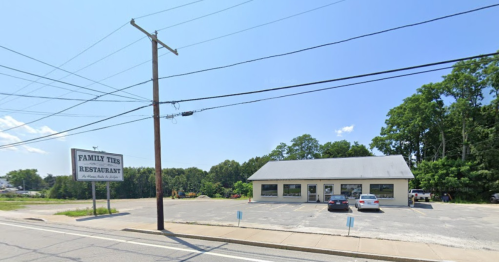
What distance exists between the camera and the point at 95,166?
1969 centimetres

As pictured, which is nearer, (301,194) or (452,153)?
(301,194)

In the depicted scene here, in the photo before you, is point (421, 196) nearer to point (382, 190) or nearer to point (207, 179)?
point (382, 190)

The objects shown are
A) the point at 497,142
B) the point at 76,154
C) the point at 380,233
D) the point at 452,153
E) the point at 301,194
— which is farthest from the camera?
the point at 452,153

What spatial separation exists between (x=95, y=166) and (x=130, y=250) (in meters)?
13.9

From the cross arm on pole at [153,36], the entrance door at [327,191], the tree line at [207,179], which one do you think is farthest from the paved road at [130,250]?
the tree line at [207,179]

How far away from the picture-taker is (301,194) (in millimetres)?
28656

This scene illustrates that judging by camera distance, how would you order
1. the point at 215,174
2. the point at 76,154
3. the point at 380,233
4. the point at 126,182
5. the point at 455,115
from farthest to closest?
the point at 215,174 → the point at 126,182 → the point at 455,115 → the point at 76,154 → the point at 380,233

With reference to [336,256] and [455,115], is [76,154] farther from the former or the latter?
[455,115]

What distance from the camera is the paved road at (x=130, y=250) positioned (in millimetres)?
7469

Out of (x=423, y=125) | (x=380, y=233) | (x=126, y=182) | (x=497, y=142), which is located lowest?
(x=126, y=182)

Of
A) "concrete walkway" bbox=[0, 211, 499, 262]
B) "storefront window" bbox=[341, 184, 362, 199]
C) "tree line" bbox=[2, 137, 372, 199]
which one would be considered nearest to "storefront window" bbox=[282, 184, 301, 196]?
"storefront window" bbox=[341, 184, 362, 199]

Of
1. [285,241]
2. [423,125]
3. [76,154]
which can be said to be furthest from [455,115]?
[76,154]

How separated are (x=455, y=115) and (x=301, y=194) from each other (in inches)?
1159

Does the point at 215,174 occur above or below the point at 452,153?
below
